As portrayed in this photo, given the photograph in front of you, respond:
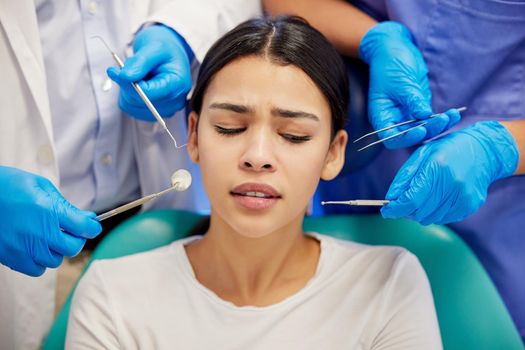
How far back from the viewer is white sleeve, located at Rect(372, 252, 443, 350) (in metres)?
1.31

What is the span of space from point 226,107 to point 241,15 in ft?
1.60

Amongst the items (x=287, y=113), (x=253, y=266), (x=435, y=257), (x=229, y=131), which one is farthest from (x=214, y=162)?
(x=435, y=257)

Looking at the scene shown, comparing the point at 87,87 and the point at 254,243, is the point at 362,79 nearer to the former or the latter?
the point at 254,243

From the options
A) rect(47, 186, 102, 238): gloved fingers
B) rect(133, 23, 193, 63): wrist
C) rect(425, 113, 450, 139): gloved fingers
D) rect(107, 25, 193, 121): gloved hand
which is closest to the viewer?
rect(47, 186, 102, 238): gloved fingers

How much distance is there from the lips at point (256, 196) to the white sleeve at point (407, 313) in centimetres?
33

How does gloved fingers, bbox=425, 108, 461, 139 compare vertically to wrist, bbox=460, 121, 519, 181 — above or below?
above

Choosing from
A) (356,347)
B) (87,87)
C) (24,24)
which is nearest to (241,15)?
(87,87)

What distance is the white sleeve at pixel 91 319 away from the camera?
1318mm

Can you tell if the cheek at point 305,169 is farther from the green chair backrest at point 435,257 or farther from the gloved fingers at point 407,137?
the green chair backrest at point 435,257

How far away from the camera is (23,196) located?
1264 millimetres

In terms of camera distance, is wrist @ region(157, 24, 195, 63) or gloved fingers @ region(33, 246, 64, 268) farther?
wrist @ region(157, 24, 195, 63)

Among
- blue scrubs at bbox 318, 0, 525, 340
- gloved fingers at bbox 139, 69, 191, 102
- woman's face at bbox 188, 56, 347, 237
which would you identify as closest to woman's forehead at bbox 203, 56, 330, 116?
woman's face at bbox 188, 56, 347, 237

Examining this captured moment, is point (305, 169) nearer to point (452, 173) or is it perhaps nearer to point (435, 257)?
point (452, 173)

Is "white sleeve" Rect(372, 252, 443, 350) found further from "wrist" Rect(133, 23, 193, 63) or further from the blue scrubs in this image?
"wrist" Rect(133, 23, 193, 63)
